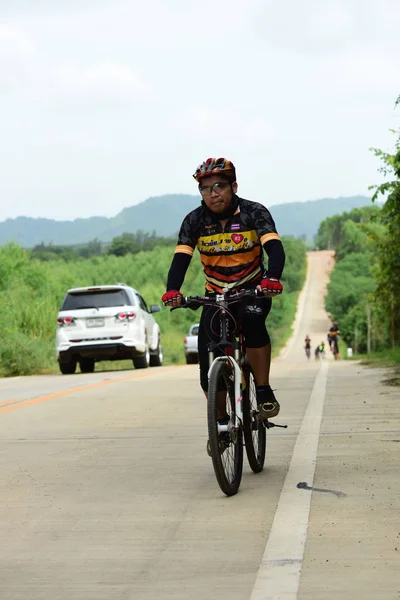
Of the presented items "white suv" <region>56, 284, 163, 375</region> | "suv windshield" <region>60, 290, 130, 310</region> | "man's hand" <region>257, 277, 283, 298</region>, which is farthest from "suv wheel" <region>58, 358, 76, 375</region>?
"man's hand" <region>257, 277, 283, 298</region>

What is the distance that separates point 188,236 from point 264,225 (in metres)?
0.50

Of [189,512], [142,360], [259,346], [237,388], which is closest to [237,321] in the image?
[259,346]

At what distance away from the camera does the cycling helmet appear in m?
7.50

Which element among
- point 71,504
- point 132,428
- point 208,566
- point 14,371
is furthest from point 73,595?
point 14,371

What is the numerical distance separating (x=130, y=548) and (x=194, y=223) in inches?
104

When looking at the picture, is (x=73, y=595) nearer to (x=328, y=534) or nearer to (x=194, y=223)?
(x=328, y=534)

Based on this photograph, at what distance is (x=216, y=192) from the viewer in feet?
24.7

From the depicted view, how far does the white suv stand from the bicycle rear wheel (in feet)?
57.6

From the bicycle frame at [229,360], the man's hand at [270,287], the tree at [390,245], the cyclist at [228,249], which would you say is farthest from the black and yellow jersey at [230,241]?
the tree at [390,245]

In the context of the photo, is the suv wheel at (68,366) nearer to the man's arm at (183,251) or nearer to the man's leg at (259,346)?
the man's leg at (259,346)

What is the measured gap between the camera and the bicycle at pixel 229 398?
696 centimetres

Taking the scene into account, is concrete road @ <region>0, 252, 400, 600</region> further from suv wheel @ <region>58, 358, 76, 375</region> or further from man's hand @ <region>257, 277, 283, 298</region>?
suv wheel @ <region>58, 358, 76, 375</region>

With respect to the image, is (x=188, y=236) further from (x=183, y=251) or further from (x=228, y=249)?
(x=228, y=249)

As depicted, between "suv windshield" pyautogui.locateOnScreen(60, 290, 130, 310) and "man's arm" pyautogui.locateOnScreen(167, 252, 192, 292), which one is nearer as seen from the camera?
"man's arm" pyautogui.locateOnScreen(167, 252, 192, 292)
